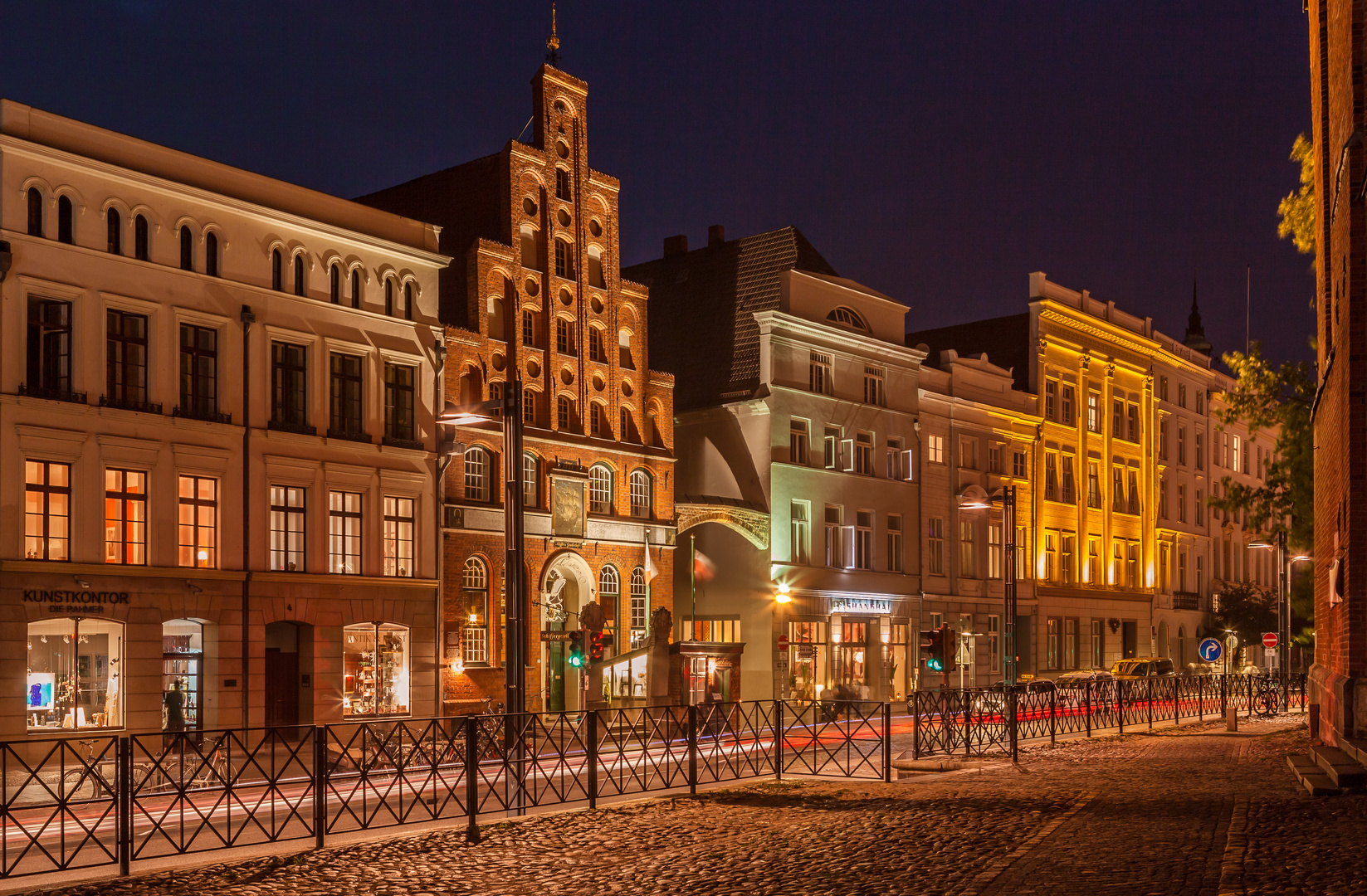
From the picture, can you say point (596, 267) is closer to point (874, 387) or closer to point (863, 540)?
point (874, 387)

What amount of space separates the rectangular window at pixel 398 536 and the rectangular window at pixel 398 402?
1.59 meters

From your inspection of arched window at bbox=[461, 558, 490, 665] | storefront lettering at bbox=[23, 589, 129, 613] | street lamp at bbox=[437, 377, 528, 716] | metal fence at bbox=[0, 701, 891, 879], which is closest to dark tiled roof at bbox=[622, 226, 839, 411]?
arched window at bbox=[461, 558, 490, 665]

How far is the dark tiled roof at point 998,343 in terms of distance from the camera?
62.0 meters

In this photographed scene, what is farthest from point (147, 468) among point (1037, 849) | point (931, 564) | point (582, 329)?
point (931, 564)

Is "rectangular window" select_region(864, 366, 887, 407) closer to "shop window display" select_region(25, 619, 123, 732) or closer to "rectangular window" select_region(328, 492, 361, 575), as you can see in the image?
"rectangular window" select_region(328, 492, 361, 575)

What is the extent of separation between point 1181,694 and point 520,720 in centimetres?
2846

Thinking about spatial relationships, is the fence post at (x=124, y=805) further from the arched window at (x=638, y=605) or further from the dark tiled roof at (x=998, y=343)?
the dark tiled roof at (x=998, y=343)

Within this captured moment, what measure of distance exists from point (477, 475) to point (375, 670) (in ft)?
19.2

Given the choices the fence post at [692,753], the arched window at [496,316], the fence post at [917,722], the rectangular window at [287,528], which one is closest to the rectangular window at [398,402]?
the rectangular window at [287,528]

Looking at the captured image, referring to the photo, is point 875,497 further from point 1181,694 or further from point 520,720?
point 520,720

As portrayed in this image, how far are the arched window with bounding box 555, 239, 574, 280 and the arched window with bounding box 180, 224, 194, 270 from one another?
38.8 feet

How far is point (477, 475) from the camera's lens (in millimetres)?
38219

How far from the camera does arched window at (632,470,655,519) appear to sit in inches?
1697

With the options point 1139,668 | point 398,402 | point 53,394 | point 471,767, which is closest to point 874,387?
point 1139,668
